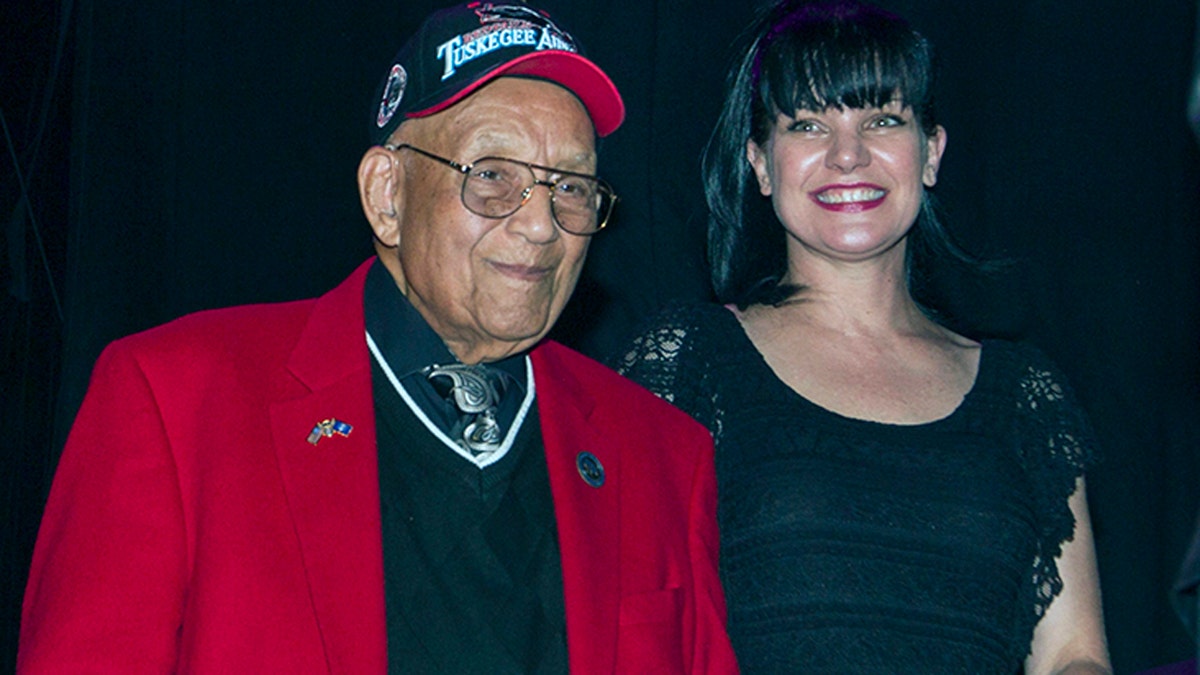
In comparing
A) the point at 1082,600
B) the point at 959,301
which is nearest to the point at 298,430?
the point at 1082,600

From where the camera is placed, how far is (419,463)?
1.95 meters

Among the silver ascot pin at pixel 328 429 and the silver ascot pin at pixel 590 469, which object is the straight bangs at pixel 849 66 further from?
the silver ascot pin at pixel 328 429

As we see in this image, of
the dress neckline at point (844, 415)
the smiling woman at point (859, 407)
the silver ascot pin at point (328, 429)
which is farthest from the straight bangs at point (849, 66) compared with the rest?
the silver ascot pin at point (328, 429)

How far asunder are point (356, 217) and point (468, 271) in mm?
1203

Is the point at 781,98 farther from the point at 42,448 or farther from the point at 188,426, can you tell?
the point at 42,448

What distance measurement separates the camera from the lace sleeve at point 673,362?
259 centimetres

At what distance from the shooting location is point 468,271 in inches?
77.2

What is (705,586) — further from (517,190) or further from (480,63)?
(480,63)

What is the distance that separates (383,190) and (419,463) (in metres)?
0.41

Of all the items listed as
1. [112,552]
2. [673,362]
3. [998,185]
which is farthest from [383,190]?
[998,185]

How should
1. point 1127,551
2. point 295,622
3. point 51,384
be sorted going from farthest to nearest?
point 1127,551, point 51,384, point 295,622

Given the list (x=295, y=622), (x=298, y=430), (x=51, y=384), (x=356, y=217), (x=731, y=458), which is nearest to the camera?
(x=295, y=622)

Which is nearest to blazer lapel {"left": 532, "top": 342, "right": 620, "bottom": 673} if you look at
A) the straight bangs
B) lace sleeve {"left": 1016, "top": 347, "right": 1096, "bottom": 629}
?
the straight bangs

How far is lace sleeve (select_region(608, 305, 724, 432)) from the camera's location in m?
2.59
